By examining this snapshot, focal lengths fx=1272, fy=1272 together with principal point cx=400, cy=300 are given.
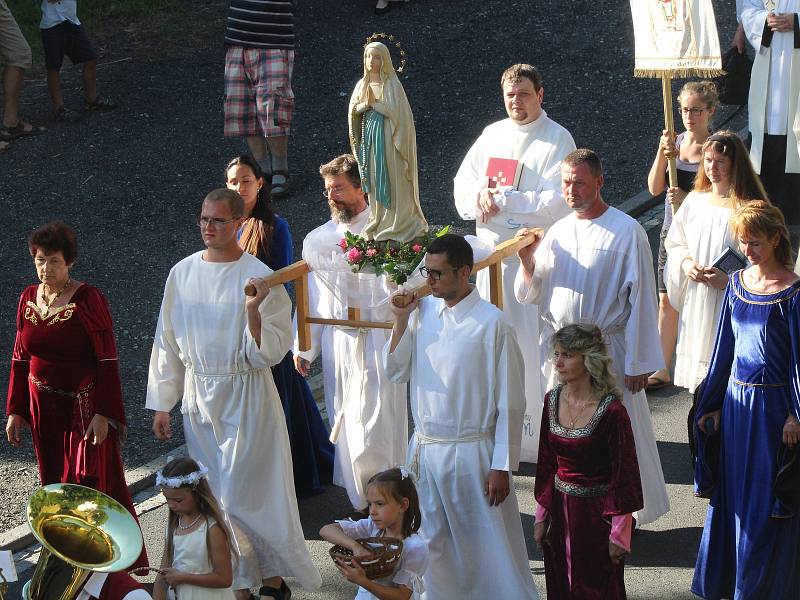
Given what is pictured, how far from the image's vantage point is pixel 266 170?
1252 centimetres

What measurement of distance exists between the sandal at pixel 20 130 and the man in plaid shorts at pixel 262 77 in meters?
2.69

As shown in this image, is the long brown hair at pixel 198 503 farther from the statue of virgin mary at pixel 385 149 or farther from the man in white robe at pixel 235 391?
the statue of virgin mary at pixel 385 149

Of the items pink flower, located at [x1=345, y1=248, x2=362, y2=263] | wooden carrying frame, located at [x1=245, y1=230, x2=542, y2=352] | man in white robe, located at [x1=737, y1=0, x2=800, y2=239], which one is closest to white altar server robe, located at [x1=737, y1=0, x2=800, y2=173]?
man in white robe, located at [x1=737, y1=0, x2=800, y2=239]

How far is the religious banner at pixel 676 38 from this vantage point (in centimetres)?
723

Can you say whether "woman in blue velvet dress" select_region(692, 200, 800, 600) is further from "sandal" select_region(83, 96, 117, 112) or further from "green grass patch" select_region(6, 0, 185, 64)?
"green grass patch" select_region(6, 0, 185, 64)

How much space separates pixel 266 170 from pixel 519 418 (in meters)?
7.26

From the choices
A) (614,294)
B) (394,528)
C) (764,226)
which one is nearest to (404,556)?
(394,528)

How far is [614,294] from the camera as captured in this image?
6.56 meters

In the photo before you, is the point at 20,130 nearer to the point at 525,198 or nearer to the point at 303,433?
the point at 303,433

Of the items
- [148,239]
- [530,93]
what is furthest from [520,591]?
[148,239]

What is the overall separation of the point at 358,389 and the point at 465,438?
132cm

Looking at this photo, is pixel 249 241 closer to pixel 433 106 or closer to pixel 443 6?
pixel 433 106

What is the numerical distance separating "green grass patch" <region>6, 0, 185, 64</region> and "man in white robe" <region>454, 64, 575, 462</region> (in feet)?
32.3

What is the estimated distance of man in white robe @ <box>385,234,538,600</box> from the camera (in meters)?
5.70
